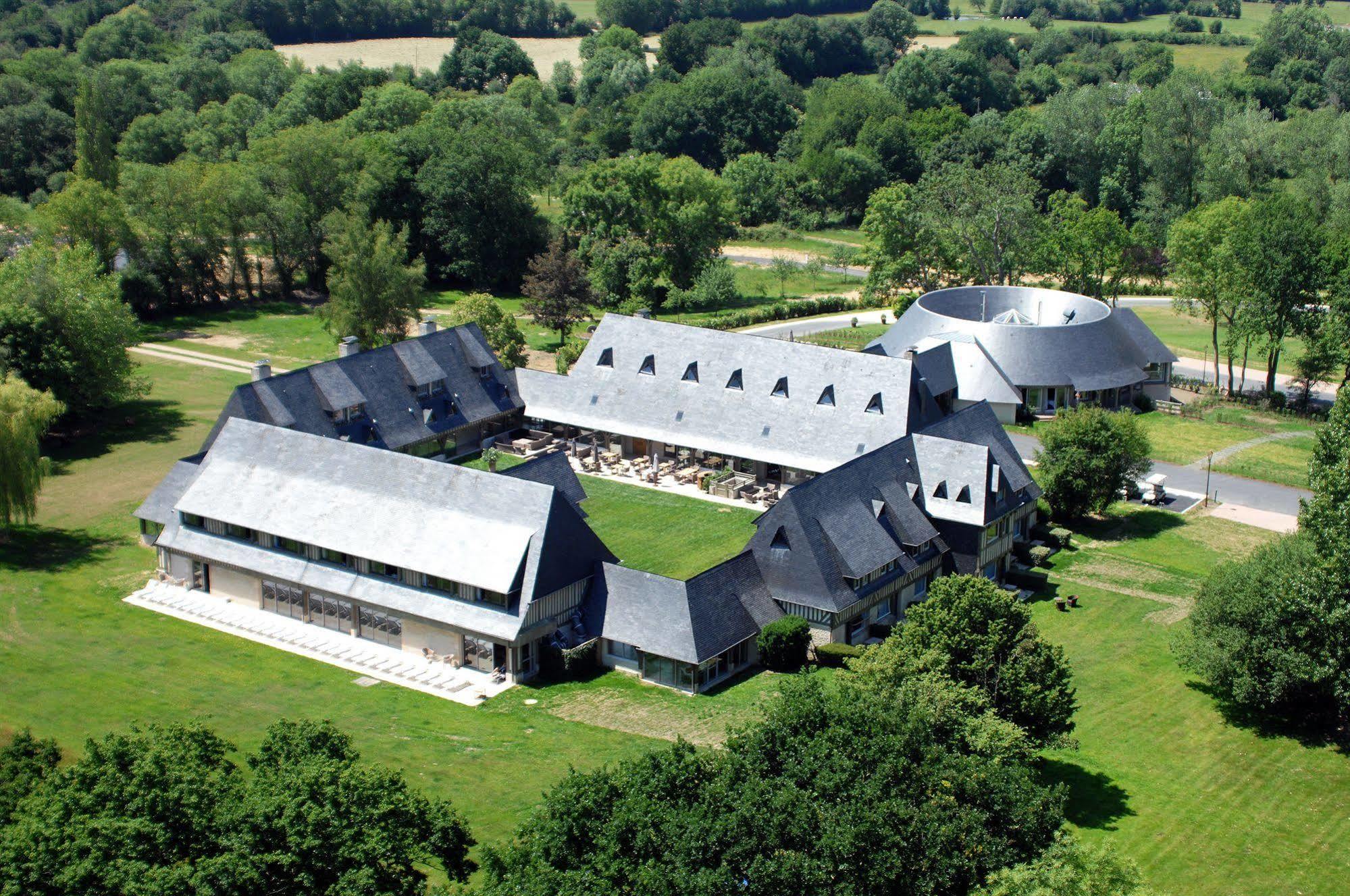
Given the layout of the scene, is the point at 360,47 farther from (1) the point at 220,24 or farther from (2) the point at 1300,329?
(2) the point at 1300,329

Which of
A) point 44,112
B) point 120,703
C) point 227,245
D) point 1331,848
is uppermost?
point 44,112

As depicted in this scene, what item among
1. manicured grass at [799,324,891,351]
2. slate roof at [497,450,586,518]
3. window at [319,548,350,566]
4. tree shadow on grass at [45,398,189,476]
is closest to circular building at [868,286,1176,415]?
manicured grass at [799,324,891,351]

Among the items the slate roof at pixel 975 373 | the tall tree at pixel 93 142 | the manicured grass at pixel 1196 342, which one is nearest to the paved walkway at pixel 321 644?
the slate roof at pixel 975 373

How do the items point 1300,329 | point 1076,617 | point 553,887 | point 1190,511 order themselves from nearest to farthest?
point 553,887 < point 1076,617 < point 1190,511 < point 1300,329

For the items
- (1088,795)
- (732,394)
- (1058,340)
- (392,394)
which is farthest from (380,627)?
(1058,340)

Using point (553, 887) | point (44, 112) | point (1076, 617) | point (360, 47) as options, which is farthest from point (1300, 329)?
point (360, 47)
